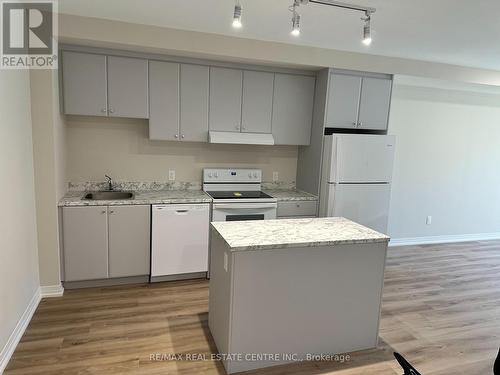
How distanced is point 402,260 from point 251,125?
2.67m

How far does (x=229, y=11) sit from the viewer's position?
2.75m

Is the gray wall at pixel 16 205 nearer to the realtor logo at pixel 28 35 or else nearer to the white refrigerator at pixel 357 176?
the realtor logo at pixel 28 35

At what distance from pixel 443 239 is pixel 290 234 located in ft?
13.5

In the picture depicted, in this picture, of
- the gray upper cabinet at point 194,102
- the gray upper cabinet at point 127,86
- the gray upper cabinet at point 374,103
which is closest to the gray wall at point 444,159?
the gray upper cabinet at point 374,103

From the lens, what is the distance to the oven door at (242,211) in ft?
11.9

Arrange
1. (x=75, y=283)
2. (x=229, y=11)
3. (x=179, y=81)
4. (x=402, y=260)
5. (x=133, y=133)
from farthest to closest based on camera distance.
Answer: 1. (x=402, y=260)
2. (x=133, y=133)
3. (x=179, y=81)
4. (x=75, y=283)
5. (x=229, y=11)

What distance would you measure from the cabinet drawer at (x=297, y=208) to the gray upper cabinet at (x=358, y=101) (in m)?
0.94

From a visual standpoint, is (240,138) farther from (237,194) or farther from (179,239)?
(179,239)

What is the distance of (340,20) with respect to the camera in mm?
2852

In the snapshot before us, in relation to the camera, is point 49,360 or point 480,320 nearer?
point 49,360

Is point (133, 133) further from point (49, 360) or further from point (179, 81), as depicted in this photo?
point (49, 360)

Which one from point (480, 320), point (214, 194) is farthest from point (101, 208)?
point (480, 320)

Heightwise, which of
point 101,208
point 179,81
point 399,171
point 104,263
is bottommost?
point 104,263

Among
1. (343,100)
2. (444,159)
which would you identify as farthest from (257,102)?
(444,159)
